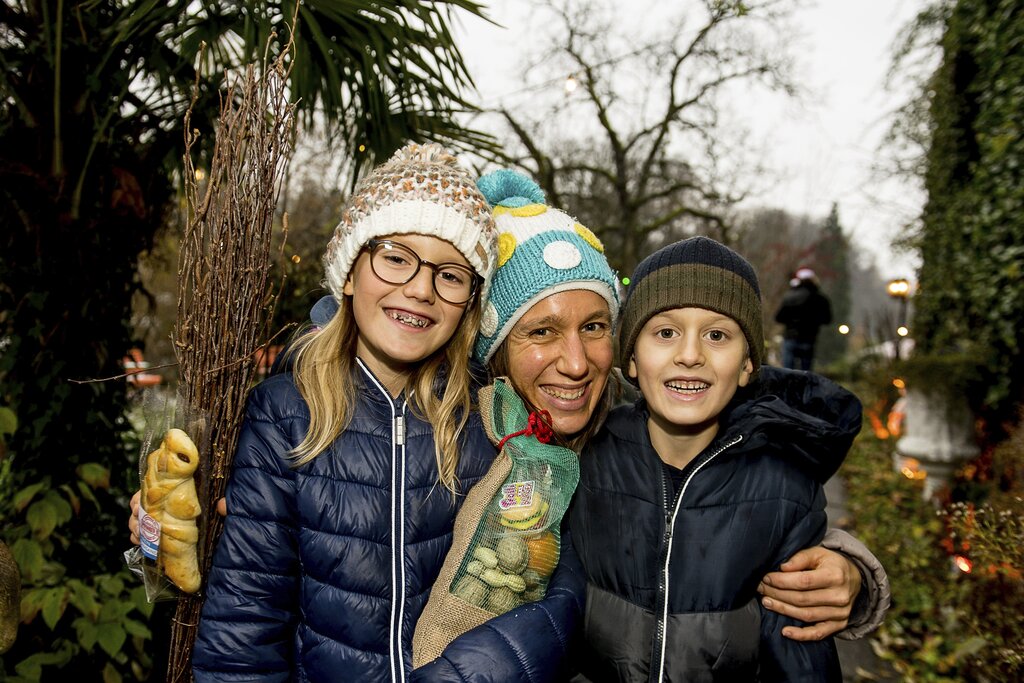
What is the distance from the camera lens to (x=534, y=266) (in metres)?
1.96

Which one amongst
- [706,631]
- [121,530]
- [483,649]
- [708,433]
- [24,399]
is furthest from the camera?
[121,530]

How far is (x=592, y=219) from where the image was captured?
38.3ft

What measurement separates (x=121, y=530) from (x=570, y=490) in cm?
240

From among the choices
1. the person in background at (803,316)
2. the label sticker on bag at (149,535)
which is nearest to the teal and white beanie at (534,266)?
the label sticker on bag at (149,535)

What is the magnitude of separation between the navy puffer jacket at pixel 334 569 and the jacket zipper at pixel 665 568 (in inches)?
9.1

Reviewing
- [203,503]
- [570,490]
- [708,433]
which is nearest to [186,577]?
[203,503]

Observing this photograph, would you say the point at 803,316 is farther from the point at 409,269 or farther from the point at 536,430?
the point at 409,269

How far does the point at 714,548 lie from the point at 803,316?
8549 millimetres

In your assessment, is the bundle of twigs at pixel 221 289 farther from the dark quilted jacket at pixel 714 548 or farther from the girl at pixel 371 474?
the dark quilted jacket at pixel 714 548

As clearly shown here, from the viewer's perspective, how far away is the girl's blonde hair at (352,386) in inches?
68.4

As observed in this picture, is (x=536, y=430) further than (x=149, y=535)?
Yes

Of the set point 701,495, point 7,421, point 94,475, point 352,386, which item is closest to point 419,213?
point 352,386

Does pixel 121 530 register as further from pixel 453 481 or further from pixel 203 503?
pixel 453 481

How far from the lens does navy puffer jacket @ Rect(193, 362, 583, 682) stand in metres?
1.59
